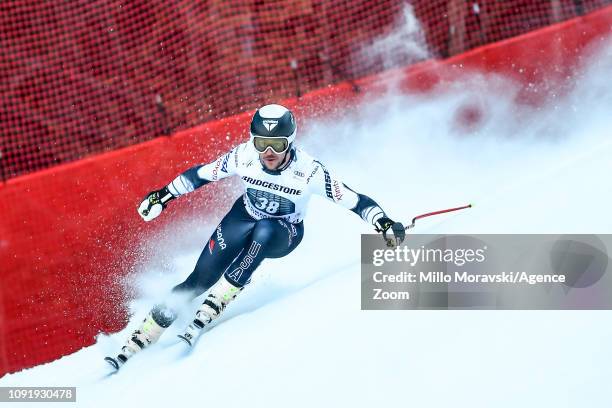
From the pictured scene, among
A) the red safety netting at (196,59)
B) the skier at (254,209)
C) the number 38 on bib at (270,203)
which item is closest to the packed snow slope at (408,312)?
the skier at (254,209)

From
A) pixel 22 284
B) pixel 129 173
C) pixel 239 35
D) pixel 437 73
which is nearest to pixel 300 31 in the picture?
pixel 239 35

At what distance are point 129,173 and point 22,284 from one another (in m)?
1.00

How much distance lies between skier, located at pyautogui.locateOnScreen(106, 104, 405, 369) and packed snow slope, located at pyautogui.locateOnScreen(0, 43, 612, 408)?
0.30 m

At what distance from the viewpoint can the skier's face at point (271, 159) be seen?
431 centimetres

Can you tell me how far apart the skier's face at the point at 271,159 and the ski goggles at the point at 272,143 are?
0.06 feet

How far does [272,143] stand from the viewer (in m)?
4.27

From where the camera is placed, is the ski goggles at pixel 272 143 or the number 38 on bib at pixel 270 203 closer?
the ski goggles at pixel 272 143

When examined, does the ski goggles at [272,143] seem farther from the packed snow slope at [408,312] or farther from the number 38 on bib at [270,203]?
the packed snow slope at [408,312]

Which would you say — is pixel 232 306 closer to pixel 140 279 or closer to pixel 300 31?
pixel 140 279

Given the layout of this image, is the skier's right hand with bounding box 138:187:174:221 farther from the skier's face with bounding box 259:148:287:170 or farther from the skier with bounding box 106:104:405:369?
the skier's face with bounding box 259:148:287:170

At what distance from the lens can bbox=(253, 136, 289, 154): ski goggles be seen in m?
4.25

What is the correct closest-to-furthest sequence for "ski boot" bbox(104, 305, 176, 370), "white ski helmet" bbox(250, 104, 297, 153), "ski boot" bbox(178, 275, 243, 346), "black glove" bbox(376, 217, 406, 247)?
"white ski helmet" bbox(250, 104, 297, 153) → "black glove" bbox(376, 217, 406, 247) → "ski boot" bbox(178, 275, 243, 346) → "ski boot" bbox(104, 305, 176, 370)

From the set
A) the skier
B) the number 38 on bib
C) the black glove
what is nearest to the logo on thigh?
the skier

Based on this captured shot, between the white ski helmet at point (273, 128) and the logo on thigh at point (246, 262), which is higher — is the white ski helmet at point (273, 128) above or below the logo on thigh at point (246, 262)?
above
